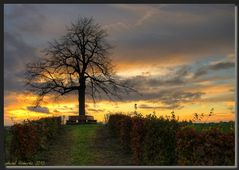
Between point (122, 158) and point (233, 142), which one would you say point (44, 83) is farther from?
point (233, 142)

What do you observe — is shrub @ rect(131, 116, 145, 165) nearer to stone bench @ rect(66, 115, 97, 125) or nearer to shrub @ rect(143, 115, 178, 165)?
shrub @ rect(143, 115, 178, 165)

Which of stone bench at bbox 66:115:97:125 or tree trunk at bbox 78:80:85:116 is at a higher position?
tree trunk at bbox 78:80:85:116

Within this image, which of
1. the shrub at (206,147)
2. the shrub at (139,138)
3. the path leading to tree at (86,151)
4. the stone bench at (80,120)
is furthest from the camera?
the stone bench at (80,120)

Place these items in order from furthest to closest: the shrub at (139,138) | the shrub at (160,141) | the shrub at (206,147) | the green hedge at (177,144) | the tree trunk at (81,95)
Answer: the tree trunk at (81,95) → the shrub at (139,138) → the shrub at (160,141) → the green hedge at (177,144) → the shrub at (206,147)

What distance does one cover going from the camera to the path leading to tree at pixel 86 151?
16480 mm

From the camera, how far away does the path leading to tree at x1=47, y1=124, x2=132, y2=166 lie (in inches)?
649

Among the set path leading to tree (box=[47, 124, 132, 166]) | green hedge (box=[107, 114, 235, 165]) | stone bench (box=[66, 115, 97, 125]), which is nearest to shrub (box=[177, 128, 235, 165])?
green hedge (box=[107, 114, 235, 165])

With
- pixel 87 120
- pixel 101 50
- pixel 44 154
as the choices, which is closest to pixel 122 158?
pixel 44 154

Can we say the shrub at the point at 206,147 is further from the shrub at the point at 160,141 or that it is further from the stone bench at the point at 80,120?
the stone bench at the point at 80,120

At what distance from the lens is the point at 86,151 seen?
61.8ft

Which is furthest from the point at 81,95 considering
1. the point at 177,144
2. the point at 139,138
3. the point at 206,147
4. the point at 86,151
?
the point at 206,147

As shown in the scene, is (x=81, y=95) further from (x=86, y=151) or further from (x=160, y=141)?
(x=160, y=141)

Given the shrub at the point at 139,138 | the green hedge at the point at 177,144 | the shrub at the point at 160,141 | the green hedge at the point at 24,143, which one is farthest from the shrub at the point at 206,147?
the green hedge at the point at 24,143

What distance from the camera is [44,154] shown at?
18.1 m
